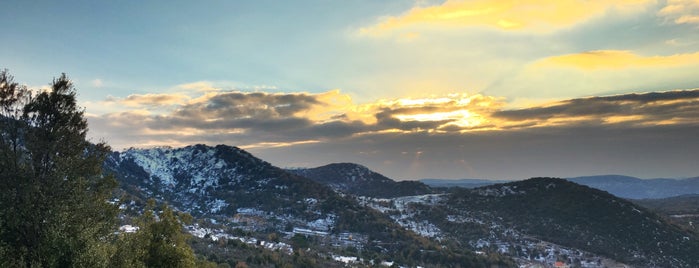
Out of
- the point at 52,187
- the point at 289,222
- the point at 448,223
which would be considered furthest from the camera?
the point at 448,223

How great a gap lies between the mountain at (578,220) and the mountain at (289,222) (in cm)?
2880

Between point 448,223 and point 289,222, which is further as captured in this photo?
point 448,223

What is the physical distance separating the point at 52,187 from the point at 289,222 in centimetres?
12119

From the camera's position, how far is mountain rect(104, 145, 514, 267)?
103 meters

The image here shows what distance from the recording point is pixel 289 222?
149m

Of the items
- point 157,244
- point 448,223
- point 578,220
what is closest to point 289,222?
point 448,223

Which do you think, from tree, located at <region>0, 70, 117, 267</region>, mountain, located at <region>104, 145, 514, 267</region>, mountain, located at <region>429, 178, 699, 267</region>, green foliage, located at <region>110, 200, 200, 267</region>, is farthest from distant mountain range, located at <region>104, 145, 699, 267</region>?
green foliage, located at <region>110, 200, 200, 267</region>

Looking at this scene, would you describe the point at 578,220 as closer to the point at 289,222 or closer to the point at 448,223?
the point at 448,223

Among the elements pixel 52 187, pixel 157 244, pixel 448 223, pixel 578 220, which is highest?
pixel 52 187

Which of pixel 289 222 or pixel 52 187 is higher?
pixel 52 187

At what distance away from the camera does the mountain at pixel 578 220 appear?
110625 mm

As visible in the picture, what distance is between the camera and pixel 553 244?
4764 inches

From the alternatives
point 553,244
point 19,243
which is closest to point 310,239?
point 553,244

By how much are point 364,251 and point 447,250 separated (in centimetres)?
2318
